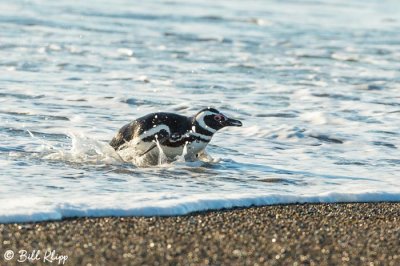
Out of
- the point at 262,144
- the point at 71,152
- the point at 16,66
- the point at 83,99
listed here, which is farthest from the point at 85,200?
the point at 16,66

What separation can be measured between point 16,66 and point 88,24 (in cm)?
721

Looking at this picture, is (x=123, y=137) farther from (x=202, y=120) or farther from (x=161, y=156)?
(x=202, y=120)

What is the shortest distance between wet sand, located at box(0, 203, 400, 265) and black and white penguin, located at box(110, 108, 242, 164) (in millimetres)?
2065

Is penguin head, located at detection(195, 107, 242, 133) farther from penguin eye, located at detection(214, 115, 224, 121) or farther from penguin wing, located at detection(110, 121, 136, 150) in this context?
penguin wing, located at detection(110, 121, 136, 150)

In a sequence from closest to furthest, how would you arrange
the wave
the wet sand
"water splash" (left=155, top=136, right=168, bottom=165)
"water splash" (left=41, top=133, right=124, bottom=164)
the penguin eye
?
1. the wet sand
2. the wave
3. "water splash" (left=41, top=133, right=124, bottom=164)
4. "water splash" (left=155, top=136, right=168, bottom=165)
5. the penguin eye

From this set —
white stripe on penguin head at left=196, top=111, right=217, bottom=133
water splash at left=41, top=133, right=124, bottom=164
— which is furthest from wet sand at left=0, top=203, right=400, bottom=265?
white stripe on penguin head at left=196, top=111, right=217, bottom=133

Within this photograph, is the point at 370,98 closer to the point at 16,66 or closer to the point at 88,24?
the point at 16,66

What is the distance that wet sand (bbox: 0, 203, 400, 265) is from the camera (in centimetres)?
603

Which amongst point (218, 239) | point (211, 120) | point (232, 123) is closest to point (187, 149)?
point (211, 120)

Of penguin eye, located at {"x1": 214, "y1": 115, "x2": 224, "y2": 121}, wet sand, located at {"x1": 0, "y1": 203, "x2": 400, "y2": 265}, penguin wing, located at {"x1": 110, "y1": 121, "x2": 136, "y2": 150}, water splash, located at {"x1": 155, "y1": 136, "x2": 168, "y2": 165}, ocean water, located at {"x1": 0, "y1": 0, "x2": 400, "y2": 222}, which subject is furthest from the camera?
penguin eye, located at {"x1": 214, "y1": 115, "x2": 224, "y2": 121}

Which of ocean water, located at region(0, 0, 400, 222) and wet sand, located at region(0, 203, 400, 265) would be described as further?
ocean water, located at region(0, 0, 400, 222)

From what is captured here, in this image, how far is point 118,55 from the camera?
17828 mm

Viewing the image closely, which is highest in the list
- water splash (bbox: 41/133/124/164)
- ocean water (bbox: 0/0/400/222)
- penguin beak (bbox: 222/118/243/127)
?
penguin beak (bbox: 222/118/243/127)

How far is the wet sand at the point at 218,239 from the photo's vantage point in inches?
237
